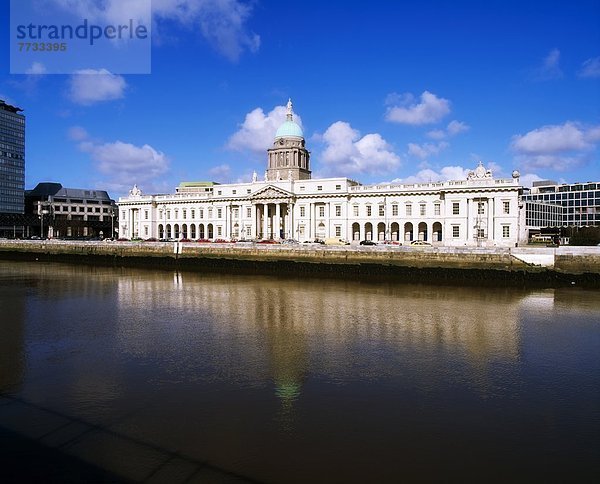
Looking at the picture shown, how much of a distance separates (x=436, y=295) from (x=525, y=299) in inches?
235

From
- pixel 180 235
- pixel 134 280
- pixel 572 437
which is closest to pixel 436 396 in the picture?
pixel 572 437

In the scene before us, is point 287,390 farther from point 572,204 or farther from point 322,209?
point 572,204

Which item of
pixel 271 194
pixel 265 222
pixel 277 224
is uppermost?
pixel 271 194

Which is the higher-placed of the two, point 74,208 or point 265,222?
point 74,208

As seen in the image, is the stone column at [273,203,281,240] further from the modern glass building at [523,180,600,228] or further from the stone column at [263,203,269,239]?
the modern glass building at [523,180,600,228]

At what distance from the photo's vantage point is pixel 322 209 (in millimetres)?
81875

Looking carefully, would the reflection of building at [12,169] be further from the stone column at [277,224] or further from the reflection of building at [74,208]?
the stone column at [277,224]

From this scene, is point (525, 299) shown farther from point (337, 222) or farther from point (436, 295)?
point (337, 222)

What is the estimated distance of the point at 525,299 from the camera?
111 ft

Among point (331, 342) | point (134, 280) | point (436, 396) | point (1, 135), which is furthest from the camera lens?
point (1, 135)

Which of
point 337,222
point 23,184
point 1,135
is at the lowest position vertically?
point 337,222

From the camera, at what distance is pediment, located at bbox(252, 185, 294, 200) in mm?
82312

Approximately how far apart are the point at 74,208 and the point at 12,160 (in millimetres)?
19723

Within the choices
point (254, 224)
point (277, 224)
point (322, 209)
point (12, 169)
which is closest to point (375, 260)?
point (322, 209)
